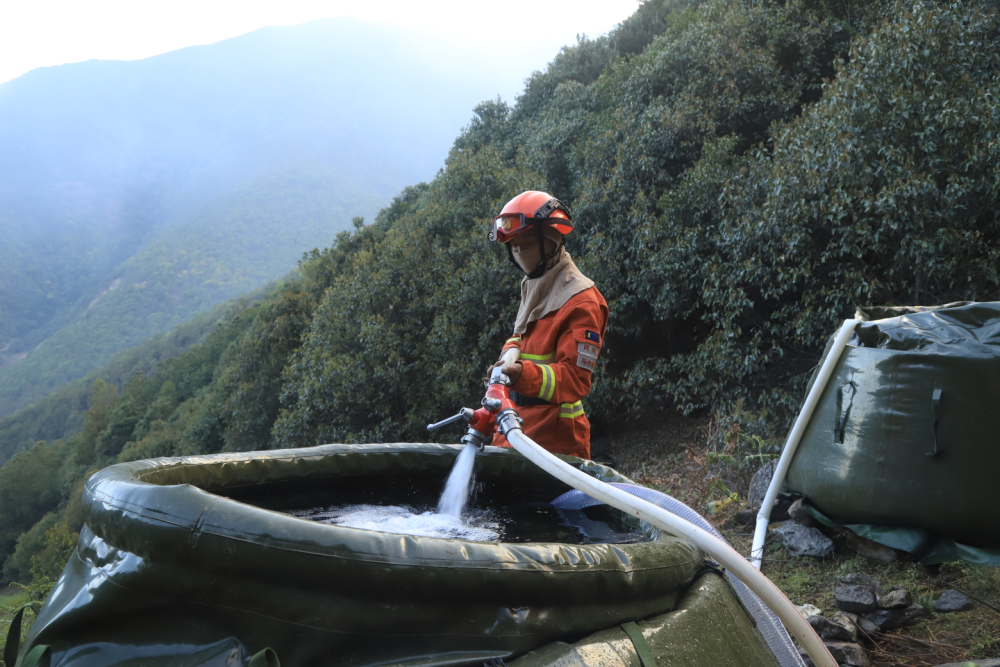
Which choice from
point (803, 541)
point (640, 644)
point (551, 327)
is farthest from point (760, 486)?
point (640, 644)

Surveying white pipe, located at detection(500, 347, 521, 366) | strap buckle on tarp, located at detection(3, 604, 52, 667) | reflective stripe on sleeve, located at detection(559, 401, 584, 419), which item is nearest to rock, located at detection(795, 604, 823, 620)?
reflective stripe on sleeve, located at detection(559, 401, 584, 419)

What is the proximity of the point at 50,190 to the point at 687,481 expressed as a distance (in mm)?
150349

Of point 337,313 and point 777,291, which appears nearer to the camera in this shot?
point 777,291

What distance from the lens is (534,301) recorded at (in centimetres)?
249

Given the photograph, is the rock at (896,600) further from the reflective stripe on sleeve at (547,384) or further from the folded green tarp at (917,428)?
the reflective stripe on sleeve at (547,384)

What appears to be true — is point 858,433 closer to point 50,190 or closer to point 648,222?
point 648,222

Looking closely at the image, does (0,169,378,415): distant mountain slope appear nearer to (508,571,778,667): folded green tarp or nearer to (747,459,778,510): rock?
(747,459,778,510): rock

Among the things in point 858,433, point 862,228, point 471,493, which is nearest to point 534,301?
point 471,493

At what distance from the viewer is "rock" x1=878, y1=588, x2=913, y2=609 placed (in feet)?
7.27

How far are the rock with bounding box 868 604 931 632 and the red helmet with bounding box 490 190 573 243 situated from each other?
188 cm

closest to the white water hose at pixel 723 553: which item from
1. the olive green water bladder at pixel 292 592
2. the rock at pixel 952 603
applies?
the olive green water bladder at pixel 292 592

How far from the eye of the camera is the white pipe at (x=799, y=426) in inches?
109

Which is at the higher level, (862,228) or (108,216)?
(108,216)

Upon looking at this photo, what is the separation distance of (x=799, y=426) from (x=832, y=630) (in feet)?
3.52
